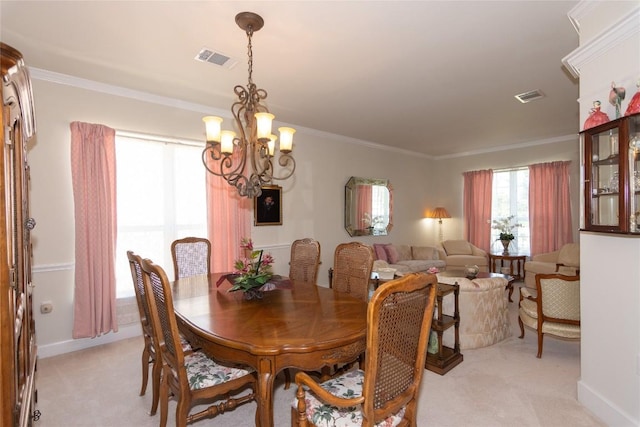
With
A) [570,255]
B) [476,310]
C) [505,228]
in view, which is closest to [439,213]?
[505,228]

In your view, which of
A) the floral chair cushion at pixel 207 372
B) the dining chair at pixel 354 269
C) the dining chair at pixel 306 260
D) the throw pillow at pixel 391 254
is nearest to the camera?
the floral chair cushion at pixel 207 372

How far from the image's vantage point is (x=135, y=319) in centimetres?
365

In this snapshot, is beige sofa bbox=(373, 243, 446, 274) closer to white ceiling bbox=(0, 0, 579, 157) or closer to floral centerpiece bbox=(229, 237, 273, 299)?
white ceiling bbox=(0, 0, 579, 157)

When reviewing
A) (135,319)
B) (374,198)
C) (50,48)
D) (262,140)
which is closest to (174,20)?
(262,140)

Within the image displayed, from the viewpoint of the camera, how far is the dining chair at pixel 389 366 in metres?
1.23

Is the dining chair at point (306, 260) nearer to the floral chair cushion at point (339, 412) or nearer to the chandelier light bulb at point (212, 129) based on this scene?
the chandelier light bulb at point (212, 129)

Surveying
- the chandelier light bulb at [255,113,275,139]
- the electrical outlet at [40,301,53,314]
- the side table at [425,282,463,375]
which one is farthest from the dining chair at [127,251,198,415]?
the side table at [425,282,463,375]

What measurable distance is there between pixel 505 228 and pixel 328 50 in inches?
214

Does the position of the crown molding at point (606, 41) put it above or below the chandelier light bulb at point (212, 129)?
above

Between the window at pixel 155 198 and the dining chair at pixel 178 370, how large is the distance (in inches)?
84.2

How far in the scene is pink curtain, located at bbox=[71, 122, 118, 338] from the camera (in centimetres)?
321

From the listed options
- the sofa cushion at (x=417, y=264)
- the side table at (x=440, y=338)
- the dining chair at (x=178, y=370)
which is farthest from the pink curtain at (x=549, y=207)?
the dining chair at (x=178, y=370)

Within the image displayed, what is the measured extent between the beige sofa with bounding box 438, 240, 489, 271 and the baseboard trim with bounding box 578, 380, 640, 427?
3.72 m

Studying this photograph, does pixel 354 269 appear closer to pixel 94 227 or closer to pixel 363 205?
pixel 94 227
